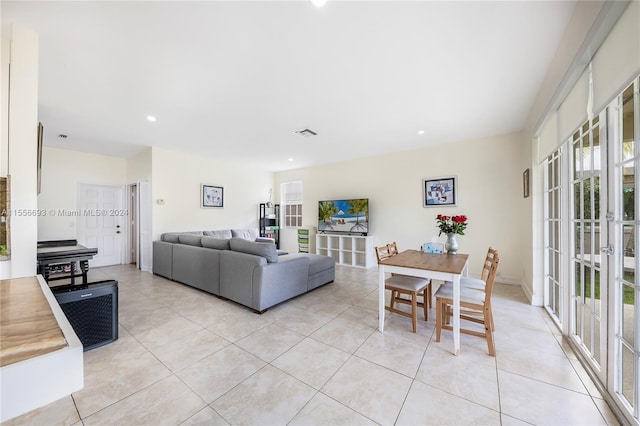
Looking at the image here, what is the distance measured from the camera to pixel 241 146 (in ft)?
16.0

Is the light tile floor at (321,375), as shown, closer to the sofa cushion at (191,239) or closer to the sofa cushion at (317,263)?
the sofa cushion at (317,263)

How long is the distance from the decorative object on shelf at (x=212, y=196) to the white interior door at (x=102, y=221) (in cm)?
200

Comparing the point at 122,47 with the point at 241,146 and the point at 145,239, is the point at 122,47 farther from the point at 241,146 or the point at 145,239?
the point at 145,239

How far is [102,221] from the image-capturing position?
18.3ft

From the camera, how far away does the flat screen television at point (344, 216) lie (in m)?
5.54

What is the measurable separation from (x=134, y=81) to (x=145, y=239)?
355cm

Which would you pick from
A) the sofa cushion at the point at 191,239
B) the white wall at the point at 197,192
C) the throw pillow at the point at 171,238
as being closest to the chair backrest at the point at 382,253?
the sofa cushion at the point at 191,239

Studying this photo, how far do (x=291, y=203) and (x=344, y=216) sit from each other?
6.75 ft

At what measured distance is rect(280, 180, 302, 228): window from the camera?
7.12 m

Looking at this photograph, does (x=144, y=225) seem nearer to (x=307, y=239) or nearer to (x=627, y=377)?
(x=307, y=239)

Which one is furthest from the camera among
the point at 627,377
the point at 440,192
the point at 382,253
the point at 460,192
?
the point at 440,192

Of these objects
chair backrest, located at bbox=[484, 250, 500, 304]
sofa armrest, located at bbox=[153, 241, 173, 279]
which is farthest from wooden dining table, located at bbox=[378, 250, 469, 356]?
sofa armrest, located at bbox=[153, 241, 173, 279]

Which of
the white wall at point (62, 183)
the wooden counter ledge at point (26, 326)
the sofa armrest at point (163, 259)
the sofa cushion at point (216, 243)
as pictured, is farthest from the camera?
the white wall at point (62, 183)

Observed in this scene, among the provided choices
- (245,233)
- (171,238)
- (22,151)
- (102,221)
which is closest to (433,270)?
(22,151)
